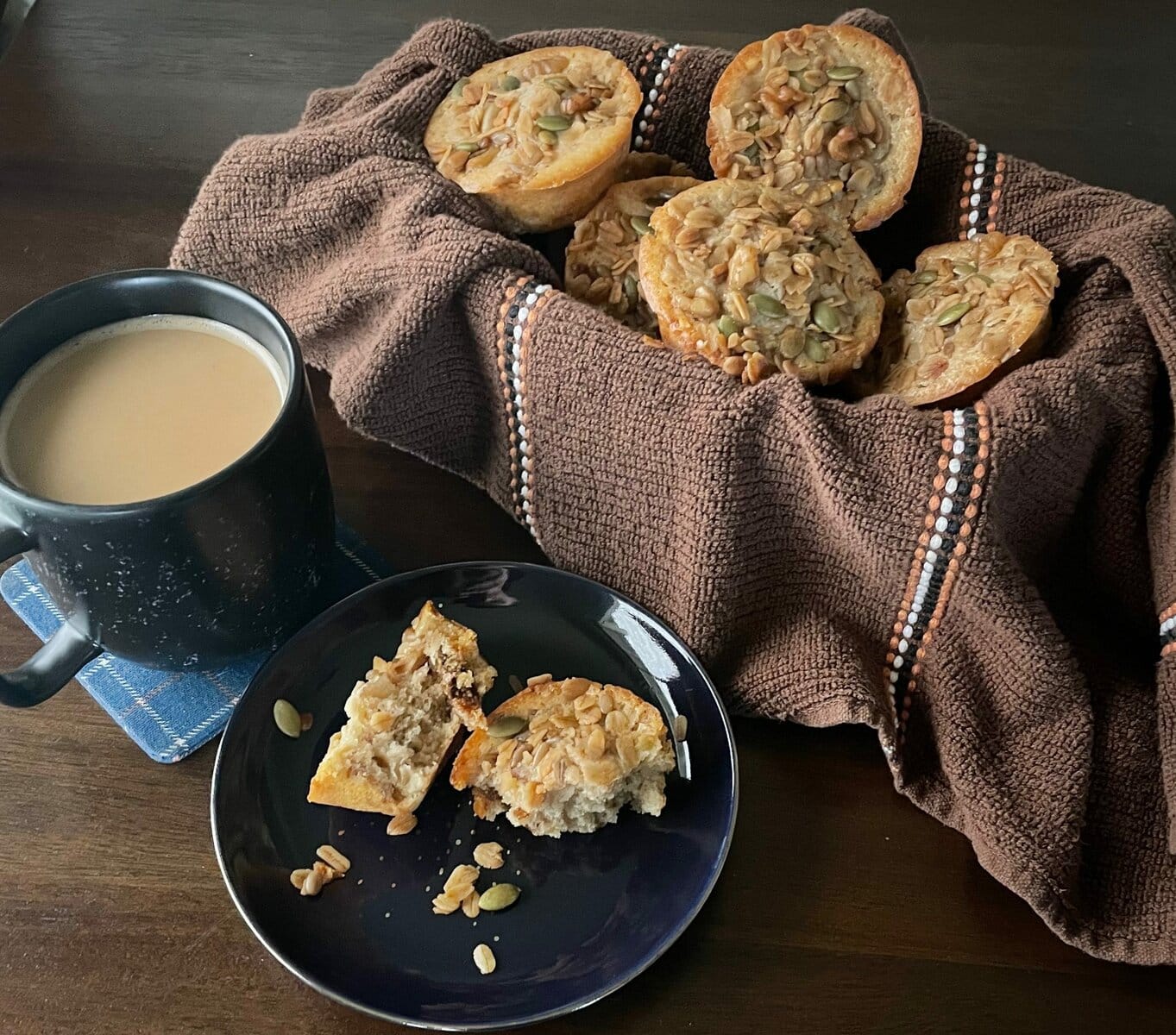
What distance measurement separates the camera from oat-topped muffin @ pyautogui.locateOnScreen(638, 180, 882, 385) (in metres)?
0.73

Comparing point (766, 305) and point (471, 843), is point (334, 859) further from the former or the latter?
point (766, 305)

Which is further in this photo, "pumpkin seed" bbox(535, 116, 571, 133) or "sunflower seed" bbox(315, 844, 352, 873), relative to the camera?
"pumpkin seed" bbox(535, 116, 571, 133)

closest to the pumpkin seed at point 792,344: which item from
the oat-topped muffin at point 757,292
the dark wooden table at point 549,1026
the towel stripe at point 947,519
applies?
the oat-topped muffin at point 757,292

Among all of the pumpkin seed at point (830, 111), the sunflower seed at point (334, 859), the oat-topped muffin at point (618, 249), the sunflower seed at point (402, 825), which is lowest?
the sunflower seed at point (402, 825)

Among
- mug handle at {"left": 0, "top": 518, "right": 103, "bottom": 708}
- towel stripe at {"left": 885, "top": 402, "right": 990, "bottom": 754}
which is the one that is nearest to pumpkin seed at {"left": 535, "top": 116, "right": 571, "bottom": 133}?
towel stripe at {"left": 885, "top": 402, "right": 990, "bottom": 754}

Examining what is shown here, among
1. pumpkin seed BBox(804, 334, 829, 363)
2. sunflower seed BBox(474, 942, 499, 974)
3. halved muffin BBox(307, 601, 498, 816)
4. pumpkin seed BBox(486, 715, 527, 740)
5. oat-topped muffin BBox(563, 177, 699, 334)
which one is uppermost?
oat-topped muffin BBox(563, 177, 699, 334)

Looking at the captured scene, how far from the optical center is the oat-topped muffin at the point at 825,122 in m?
0.82

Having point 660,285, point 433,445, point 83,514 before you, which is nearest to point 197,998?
point 83,514

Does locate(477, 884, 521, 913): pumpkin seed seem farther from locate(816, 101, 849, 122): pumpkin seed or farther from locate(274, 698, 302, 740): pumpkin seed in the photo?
locate(816, 101, 849, 122): pumpkin seed

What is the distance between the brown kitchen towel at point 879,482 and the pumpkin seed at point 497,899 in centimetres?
19

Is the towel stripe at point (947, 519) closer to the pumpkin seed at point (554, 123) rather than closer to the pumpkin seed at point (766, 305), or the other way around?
the pumpkin seed at point (766, 305)

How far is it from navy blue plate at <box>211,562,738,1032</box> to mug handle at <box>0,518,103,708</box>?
3.9 inches

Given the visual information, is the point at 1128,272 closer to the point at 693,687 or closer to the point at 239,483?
the point at 693,687

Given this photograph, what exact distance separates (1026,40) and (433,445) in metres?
0.83
